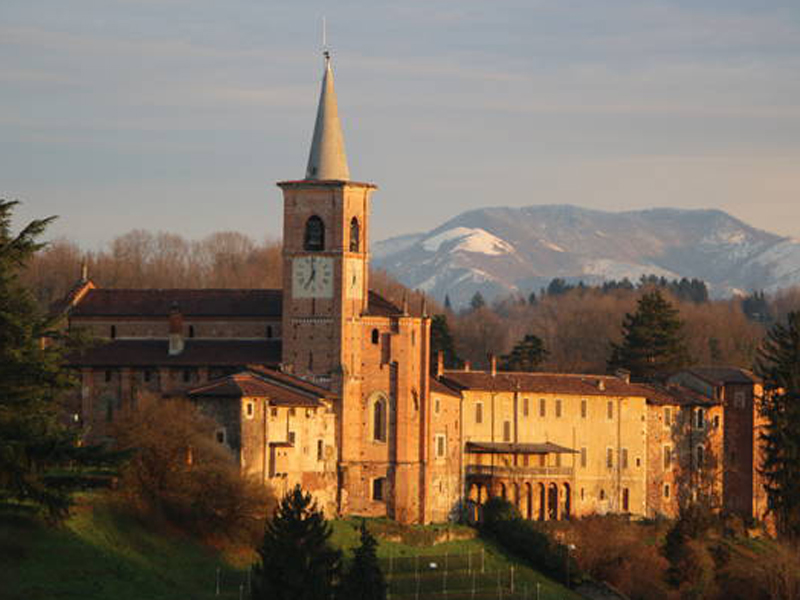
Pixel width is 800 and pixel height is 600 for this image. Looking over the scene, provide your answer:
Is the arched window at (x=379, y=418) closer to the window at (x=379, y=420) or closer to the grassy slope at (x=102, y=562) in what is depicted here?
the window at (x=379, y=420)

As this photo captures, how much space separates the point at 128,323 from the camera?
94375mm

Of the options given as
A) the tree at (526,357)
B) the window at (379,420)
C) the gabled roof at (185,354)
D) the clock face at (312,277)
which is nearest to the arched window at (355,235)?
the clock face at (312,277)

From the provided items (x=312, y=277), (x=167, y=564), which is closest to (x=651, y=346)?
(x=312, y=277)

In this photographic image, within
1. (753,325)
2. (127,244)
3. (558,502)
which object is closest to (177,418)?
(558,502)

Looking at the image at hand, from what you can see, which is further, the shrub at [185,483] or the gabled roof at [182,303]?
the gabled roof at [182,303]

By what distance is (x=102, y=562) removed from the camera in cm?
6831

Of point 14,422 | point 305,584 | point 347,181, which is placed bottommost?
point 305,584

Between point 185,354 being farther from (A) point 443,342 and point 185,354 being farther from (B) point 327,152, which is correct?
(A) point 443,342

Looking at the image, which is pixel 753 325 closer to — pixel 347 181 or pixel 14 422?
pixel 347 181

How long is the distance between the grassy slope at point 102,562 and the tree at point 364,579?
16.7 ft

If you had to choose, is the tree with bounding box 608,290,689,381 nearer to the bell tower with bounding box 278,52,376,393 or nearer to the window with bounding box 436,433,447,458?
the window with bounding box 436,433,447,458

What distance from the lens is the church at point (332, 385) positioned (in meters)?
85.4

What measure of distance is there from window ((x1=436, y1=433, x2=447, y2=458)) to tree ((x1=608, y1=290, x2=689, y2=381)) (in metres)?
25.7

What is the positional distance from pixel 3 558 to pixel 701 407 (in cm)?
5017
